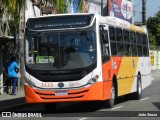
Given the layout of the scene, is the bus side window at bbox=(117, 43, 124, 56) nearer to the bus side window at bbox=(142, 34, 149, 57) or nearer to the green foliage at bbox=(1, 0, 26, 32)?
the green foliage at bbox=(1, 0, 26, 32)

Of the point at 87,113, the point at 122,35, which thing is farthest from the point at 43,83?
the point at 122,35

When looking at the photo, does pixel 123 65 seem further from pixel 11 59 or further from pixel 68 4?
pixel 11 59

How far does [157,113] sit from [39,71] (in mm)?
3726

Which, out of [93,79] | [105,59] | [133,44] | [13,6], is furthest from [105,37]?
[133,44]

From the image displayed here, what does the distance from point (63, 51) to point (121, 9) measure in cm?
4401

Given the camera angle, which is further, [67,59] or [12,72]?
[12,72]

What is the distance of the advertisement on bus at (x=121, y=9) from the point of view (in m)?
56.2

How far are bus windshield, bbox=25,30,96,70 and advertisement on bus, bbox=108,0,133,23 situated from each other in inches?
1499

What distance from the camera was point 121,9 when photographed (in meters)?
59.9

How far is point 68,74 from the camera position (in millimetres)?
16344

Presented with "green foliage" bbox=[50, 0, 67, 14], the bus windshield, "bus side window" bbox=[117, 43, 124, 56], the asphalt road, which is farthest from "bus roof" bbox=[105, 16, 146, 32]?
the asphalt road

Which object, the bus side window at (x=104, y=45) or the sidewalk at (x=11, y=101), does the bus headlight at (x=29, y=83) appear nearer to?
the sidewalk at (x=11, y=101)

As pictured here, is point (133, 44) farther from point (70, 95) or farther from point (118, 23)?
point (70, 95)

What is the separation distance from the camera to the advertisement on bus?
56.2m
